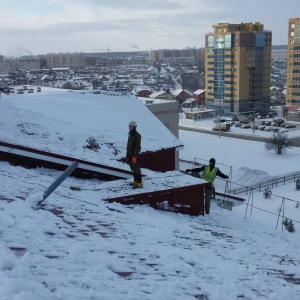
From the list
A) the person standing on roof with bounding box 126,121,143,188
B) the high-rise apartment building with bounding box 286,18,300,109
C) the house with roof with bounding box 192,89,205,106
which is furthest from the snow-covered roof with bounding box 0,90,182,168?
the house with roof with bounding box 192,89,205,106

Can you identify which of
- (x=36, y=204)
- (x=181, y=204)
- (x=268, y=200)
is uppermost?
(x=36, y=204)

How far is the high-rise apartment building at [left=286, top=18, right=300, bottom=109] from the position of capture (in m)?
58.0

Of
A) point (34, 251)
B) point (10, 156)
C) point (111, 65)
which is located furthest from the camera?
point (111, 65)

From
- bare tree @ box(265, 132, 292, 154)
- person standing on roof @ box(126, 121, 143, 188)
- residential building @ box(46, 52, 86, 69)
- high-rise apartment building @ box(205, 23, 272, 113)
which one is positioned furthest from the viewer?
residential building @ box(46, 52, 86, 69)

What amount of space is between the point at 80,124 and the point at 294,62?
5223 cm

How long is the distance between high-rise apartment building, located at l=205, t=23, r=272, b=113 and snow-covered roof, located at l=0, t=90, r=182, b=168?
1894 inches

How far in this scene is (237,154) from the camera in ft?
110

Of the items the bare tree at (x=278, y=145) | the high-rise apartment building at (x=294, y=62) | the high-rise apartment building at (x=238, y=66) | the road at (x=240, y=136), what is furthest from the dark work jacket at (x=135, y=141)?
the high-rise apartment building at (x=238, y=66)

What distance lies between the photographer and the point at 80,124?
12258 mm

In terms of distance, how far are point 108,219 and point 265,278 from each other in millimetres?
2290

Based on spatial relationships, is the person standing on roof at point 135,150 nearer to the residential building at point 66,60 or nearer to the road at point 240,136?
the road at point 240,136

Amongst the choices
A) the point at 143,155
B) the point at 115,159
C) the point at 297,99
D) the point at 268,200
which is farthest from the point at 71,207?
the point at 297,99

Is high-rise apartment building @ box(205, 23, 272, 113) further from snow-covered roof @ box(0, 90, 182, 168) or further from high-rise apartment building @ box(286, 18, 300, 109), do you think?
snow-covered roof @ box(0, 90, 182, 168)

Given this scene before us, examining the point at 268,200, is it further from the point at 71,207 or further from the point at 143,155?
the point at 71,207
